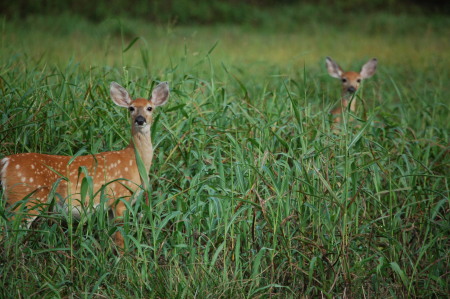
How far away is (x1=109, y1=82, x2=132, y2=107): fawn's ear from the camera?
177 inches

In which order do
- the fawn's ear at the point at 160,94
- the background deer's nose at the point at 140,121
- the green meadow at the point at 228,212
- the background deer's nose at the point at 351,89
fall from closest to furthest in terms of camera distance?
1. the green meadow at the point at 228,212
2. the background deer's nose at the point at 140,121
3. the fawn's ear at the point at 160,94
4. the background deer's nose at the point at 351,89

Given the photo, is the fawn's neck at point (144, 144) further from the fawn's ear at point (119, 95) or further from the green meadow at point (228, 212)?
the fawn's ear at point (119, 95)

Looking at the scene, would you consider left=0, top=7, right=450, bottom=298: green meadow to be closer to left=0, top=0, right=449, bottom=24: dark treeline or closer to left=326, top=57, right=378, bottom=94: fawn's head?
left=326, top=57, right=378, bottom=94: fawn's head

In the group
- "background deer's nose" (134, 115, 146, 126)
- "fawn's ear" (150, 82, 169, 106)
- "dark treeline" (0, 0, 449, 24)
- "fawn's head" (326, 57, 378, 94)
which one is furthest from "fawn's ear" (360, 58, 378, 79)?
"dark treeline" (0, 0, 449, 24)

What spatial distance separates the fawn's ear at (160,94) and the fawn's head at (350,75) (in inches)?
120

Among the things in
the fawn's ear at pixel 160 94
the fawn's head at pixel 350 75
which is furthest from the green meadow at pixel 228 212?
the fawn's head at pixel 350 75

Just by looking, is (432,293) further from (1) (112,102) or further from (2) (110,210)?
(1) (112,102)

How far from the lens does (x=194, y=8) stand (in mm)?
16922

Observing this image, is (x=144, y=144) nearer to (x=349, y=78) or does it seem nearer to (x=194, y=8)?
(x=349, y=78)

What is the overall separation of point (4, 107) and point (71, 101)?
1.60 feet


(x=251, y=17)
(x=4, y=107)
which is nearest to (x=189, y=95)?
(x=4, y=107)

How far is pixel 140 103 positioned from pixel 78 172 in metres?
0.76

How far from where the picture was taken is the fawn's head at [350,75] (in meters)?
7.29

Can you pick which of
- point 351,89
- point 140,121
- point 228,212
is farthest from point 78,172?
point 351,89
